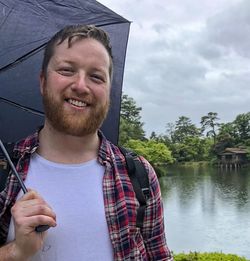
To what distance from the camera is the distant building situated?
40.5m

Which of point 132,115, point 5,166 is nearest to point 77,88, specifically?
point 5,166

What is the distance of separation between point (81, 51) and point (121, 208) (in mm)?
399

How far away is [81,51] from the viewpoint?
1.10 meters

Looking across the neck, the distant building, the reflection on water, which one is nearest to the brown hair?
the neck

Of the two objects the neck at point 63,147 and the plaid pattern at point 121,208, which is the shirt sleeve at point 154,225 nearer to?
the plaid pattern at point 121,208

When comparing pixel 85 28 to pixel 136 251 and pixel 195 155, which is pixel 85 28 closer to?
pixel 136 251

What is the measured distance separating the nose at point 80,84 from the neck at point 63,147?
0.12 meters

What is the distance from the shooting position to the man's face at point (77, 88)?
1.05 metres

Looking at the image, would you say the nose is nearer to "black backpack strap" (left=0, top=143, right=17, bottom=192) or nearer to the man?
the man

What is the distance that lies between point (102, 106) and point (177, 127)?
5196cm

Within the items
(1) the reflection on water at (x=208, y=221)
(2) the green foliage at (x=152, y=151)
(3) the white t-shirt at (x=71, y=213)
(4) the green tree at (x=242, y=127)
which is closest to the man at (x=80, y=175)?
(3) the white t-shirt at (x=71, y=213)

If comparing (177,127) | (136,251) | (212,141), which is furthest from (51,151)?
(177,127)

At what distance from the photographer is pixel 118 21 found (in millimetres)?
1598

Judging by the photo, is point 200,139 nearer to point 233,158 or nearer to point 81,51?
point 233,158
